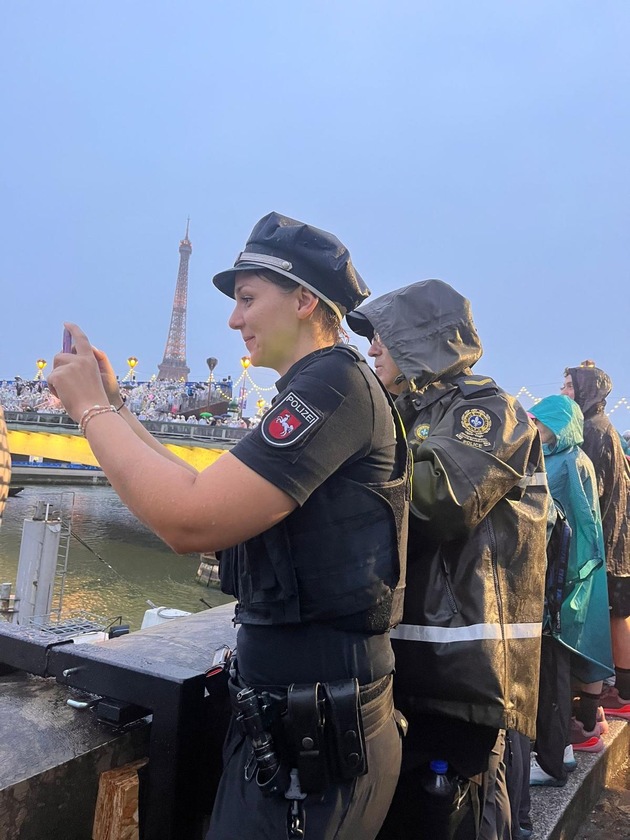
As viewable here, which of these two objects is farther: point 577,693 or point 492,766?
point 577,693

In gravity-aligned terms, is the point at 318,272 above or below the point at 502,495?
above

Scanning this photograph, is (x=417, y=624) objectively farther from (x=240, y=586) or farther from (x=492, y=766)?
(x=240, y=586)

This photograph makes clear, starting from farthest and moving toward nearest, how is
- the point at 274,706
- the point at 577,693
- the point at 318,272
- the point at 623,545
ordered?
1. the point at 623,545
2. the point at 577,693
3. the point at 318,272
4. the point at 274,706

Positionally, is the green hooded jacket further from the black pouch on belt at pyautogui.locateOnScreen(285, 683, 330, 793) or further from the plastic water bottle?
the black pouch on belt at pyautogui.locateOnScreen(285, 683, 330, 793)

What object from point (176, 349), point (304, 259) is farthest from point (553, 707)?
point (176, 349)

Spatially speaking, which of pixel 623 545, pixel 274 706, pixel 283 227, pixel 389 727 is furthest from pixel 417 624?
pixel 623 545

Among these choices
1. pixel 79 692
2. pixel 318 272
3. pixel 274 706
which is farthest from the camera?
pixel 79 692

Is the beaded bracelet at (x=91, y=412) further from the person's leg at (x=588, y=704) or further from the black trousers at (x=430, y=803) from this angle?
the person's leg at (x=588, y=704)

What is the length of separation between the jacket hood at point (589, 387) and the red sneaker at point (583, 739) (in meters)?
1.89

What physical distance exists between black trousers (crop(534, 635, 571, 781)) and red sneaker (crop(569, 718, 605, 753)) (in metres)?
0.68

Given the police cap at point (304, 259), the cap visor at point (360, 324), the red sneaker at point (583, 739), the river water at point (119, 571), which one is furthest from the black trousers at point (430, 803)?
the river water at point (119, 571)

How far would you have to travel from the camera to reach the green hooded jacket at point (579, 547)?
9.75ft

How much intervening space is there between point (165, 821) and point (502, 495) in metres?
1.30

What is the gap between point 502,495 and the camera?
1.91 m
